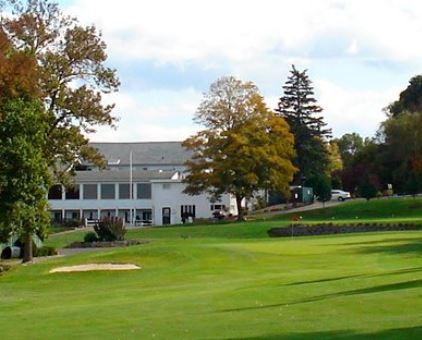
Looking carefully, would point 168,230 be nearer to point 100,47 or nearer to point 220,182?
point 220,182

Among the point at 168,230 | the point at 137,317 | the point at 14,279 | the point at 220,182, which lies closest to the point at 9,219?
the point at 14,279

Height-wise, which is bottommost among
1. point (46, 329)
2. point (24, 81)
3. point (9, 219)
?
point (46, 329)

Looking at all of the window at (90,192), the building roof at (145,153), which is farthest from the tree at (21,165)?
the building roof at (145,153)

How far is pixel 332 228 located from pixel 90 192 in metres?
56.1

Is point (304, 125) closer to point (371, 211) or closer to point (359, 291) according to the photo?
point (371, 211)

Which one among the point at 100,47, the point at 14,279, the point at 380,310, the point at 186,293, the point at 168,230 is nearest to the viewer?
the point at 380,310

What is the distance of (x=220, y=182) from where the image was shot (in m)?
97.6

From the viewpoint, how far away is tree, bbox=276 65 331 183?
122438mm

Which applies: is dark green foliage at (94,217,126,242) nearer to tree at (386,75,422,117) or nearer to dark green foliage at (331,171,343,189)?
tree at (386,75,422,117)

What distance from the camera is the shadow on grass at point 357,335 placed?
48.8 ft

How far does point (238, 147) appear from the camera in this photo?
97.3 m

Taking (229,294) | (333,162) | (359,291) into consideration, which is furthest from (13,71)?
(333,162)

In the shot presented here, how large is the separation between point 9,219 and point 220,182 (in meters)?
50.8

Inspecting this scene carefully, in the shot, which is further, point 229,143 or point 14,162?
point 229,143
